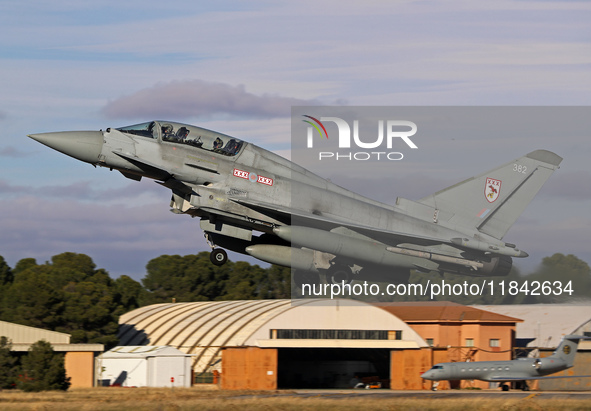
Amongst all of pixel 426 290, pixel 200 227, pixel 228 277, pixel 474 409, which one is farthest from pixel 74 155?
pixel 228 277

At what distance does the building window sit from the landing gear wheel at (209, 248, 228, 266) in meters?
24.7

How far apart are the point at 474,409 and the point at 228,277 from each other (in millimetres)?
54728

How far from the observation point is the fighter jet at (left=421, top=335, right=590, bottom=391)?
135ft

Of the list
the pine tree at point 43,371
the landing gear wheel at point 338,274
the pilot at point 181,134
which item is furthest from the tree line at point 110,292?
the pilot at point 181,134

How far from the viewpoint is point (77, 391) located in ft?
140

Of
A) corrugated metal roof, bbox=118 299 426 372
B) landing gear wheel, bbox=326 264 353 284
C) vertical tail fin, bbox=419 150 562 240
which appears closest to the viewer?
landing gear wheel, bbox=326 264 353 284

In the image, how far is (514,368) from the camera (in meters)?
41.7

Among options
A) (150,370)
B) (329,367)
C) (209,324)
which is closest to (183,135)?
(150,370)

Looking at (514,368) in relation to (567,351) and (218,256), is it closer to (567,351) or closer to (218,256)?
(567,351)

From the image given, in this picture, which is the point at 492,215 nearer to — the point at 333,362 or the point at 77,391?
the point at 77,391

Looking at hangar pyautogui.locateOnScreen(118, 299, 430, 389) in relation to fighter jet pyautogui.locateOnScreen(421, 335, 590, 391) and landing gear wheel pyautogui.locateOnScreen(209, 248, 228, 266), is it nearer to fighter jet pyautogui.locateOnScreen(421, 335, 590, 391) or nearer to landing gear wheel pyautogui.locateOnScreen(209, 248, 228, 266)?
fighter jet pyautogui.locateOnScreen(421, 335, 590, 391)

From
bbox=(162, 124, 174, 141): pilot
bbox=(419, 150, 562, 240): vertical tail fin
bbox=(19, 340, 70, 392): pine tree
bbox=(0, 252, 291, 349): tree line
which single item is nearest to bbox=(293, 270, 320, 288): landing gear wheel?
bbox=(419, 150, 562, 240): vertical tail fin

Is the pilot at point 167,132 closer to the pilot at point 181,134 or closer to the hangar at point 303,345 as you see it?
the pilot at point 181,134

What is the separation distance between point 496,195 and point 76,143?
15275 mm
